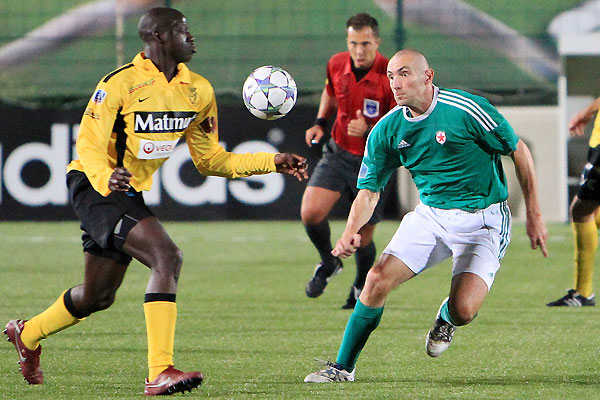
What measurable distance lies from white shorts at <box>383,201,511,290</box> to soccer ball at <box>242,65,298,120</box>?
4.06 ft

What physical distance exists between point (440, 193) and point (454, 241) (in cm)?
27

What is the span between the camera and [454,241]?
5.77m

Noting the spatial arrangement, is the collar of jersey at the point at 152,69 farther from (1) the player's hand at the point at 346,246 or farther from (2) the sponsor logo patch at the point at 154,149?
(1) the player's hand at the point at 346,246

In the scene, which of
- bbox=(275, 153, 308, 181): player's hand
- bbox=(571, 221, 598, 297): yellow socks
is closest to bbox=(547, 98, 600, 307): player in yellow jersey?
bbox=(571, 221, 598, 297): yellow socks

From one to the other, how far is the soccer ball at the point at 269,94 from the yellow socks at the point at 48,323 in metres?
1.64

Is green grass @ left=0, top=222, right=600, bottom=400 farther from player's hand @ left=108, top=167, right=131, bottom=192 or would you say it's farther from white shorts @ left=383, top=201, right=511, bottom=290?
player's hand @ left=108, top=167, right=131, bottom=192

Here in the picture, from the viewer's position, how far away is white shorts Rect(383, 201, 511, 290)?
570cm

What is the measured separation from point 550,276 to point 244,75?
795cm

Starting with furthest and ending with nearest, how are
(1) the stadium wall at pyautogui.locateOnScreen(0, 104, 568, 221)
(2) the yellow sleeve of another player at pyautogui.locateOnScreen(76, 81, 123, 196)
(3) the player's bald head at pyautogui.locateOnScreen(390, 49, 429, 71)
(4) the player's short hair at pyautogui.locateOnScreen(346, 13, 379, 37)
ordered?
(1) the stadium wall at pyautogui.locateOnScreen(0, 104, 568, 221)
(4) the player's short hair at pyautogui.locateOnScreen(346, 13, 379, 37)
(3) the player's bald head at pyautogui.locateOnScreen(390, 49, 429, 71)
(2) the yellow sleeve of another player at pyautogui.locateOnScreen(76, 81, 123, 196)

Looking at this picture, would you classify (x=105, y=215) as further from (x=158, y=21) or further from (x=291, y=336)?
(x=291, y=336)

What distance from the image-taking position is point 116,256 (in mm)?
5672

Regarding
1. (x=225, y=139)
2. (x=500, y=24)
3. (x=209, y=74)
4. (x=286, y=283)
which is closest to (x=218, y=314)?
(x=286, y=283)

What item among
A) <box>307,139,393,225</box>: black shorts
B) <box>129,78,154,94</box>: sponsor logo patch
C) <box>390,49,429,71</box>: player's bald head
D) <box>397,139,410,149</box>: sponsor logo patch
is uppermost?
<box>390,49,429,71</box>: player's bald head

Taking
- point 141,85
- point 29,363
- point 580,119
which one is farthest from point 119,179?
point 580,119
